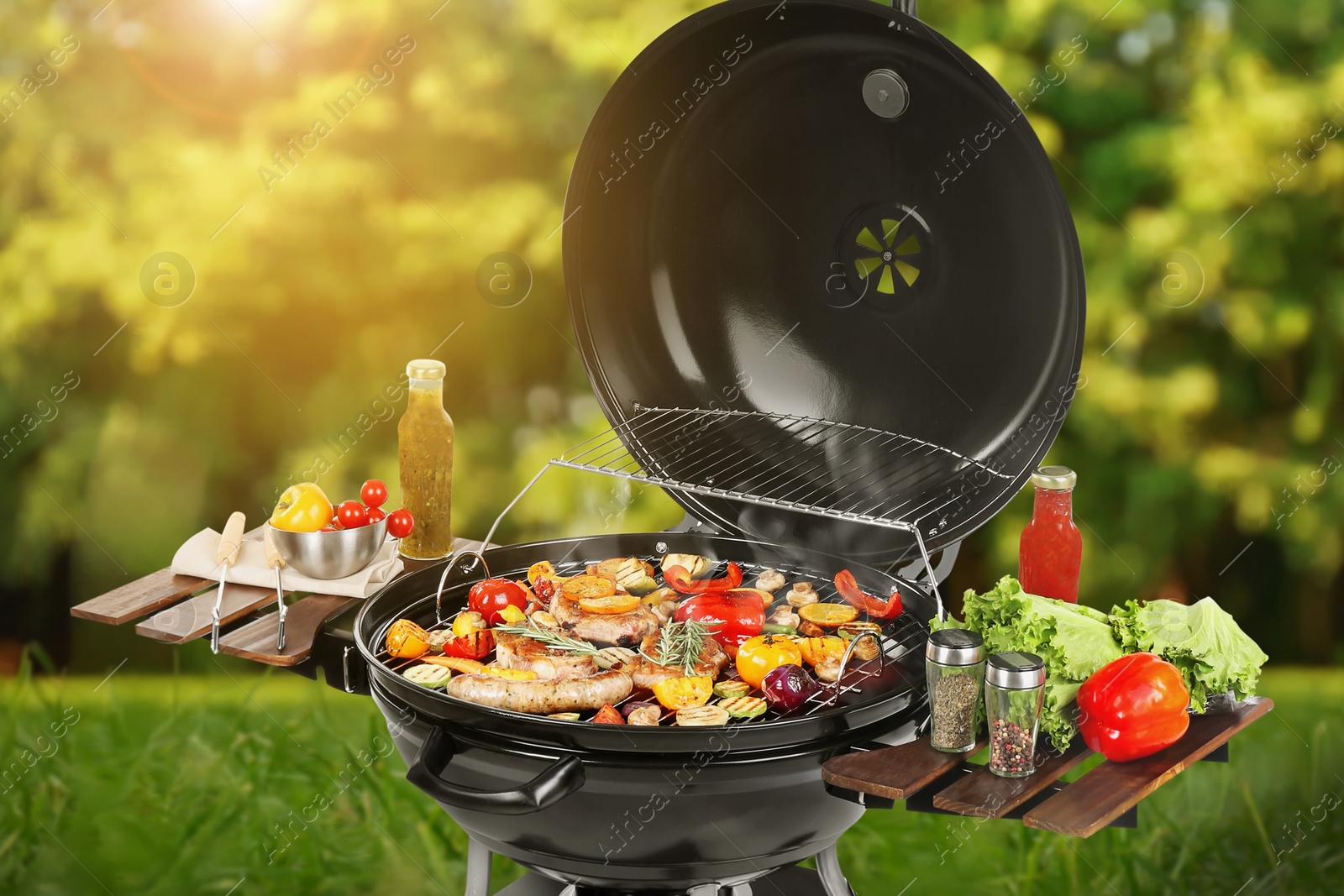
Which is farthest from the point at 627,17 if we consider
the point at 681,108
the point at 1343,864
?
the point at 1343,864

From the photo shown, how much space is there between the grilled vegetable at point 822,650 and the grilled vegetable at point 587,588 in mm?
502

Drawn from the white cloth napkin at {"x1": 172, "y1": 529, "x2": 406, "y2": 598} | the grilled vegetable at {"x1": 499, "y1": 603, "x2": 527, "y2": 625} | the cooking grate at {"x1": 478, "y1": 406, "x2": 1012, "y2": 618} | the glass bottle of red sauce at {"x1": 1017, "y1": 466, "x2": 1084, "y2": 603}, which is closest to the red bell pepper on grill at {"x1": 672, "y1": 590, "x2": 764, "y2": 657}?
the cooking grate at {"x1": 478, "y1": 406, "x2": 1012, "y2": 618}

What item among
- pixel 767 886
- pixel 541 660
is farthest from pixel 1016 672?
pixel 767 886

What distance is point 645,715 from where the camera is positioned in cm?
234

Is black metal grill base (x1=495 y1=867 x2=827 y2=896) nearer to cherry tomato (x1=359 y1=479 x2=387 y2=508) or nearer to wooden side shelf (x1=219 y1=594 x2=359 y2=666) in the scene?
wooden side shelf (x1=219 y1=594 x2=359 y2=666)

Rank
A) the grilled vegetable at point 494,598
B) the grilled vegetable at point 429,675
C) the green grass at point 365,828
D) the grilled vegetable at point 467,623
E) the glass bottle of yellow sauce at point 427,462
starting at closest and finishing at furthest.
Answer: the grilled vegetable at point 429,675 → the grilled vegetable at point 467,623 → the grilled vegetable at point 494,598 → the glass bottle of yellow sauce at point 427,462 → the green grass at point 365,828

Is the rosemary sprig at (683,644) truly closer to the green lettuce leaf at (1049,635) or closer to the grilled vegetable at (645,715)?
the grilled vegetable at (645,715)

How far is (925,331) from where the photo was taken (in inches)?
112

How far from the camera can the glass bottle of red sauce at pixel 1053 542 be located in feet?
8.93

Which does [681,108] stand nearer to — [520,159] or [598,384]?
[598,384]

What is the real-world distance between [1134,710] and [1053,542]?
652mm

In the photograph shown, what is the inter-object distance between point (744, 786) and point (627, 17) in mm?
4035

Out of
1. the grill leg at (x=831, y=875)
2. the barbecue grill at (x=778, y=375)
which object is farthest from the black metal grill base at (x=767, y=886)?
the grill leg at (x=831, y=875)

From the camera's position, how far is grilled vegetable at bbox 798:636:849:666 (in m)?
2.60
